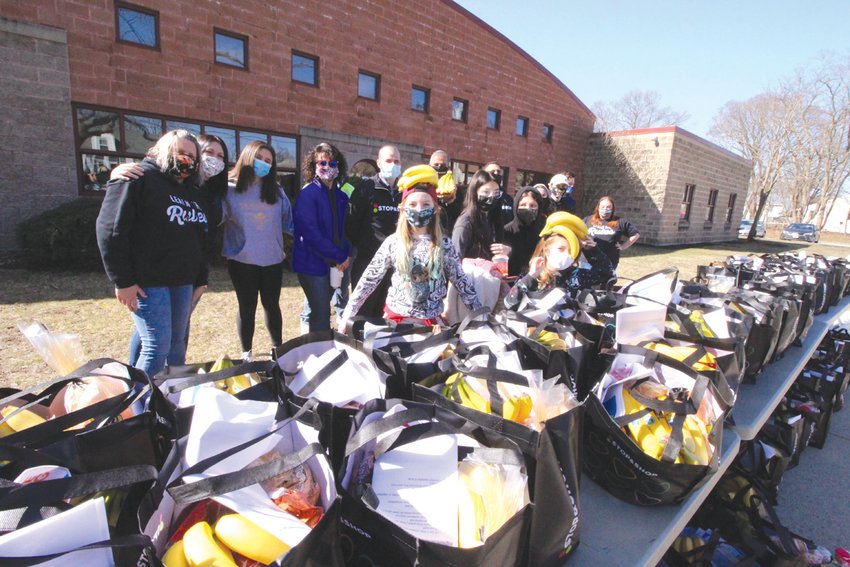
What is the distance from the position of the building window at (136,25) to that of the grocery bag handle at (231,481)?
9.54 metres

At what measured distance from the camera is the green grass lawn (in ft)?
A: 12.6

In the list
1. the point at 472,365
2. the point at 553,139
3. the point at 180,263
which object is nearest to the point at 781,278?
the point at 472,365

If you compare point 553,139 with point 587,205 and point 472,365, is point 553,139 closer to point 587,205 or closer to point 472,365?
point 587,205

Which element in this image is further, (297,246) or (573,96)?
(573,96)

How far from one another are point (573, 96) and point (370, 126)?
33.2 feet

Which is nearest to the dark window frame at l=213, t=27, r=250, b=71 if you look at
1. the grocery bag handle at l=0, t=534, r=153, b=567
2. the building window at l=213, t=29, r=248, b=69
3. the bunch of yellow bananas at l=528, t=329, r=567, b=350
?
the building window at l=213, t=29, r=248, b=69

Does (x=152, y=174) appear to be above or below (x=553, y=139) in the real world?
below

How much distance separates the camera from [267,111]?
9.52m

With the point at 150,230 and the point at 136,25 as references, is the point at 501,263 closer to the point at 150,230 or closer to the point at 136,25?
the point at 150,230

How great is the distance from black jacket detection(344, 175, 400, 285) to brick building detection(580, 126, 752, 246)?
15.7 metres

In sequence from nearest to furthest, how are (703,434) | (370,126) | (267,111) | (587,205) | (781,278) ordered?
(703,434) < (781,278) < (267,111) < (370,126) < (587,205)

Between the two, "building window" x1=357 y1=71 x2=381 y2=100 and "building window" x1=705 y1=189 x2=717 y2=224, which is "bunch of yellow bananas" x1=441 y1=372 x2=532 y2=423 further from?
"building window" x1=705 y1=189 x2=717 y2=224

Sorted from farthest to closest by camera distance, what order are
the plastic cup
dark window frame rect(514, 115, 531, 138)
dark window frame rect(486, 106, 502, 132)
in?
dark window frame rect(514, 115, 531, 138) → dark window frame rect(486, 106, 502, 132) → the plastic cup

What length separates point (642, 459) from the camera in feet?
4.24
